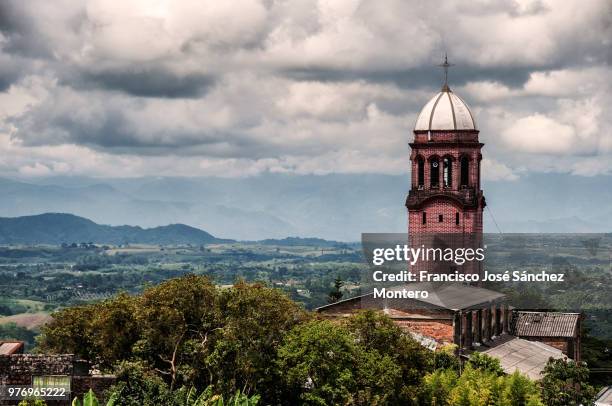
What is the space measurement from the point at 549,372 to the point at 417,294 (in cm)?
1119

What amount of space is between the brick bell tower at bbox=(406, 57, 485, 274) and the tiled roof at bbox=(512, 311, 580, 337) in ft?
22.6

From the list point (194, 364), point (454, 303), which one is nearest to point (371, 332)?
point (194, 364)

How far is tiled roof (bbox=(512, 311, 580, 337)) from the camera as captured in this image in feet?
322

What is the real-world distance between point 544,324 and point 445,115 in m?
19.7

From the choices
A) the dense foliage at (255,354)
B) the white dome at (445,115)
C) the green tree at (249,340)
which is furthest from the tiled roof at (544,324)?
the green tree at (249,340)

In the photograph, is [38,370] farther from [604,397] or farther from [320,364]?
[604,397]

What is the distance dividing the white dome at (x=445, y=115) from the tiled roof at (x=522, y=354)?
17.6 m

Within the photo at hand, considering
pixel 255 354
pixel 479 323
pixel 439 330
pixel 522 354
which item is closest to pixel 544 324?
pixel 522 354

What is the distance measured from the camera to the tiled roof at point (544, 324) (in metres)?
98.3

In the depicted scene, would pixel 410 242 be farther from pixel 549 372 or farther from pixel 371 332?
pixel 371 332

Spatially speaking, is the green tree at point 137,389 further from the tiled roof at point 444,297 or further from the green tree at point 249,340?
the tiled roof at point 444,297

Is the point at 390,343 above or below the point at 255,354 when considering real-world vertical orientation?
above

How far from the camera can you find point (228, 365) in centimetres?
5997

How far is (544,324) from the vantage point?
99938 mm
